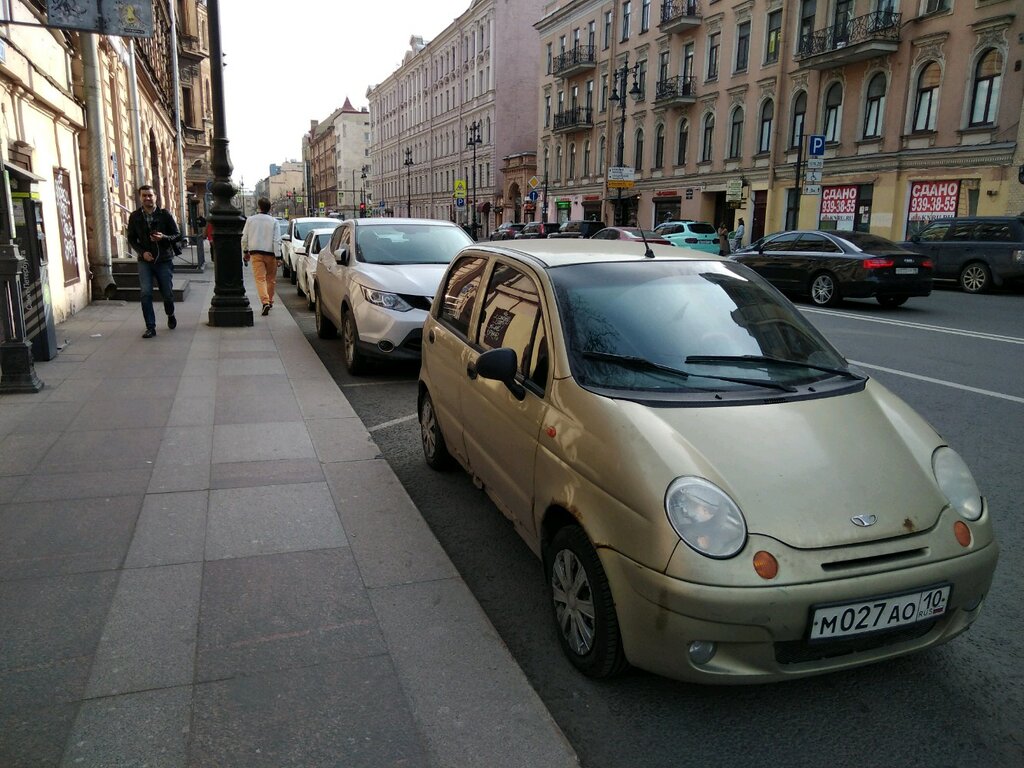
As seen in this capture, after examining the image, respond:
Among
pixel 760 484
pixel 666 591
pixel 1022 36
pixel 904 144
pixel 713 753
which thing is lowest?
pixel 713 753

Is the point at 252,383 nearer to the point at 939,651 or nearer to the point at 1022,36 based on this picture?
the point at 939,651

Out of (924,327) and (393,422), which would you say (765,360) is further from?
(924,327)

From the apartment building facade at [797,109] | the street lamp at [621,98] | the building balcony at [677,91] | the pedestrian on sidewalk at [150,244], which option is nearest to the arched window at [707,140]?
the apartment building facade at [797,109]

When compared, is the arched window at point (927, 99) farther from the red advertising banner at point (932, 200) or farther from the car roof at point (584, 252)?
the car roof at point (584, 252)

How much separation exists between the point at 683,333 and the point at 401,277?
5101 millimetres

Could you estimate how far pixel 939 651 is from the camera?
10.2 ft

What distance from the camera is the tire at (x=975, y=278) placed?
1752cm

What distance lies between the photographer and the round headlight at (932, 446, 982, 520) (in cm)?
277

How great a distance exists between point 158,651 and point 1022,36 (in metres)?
29.0

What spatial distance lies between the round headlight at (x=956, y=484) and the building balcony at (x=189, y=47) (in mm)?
51044

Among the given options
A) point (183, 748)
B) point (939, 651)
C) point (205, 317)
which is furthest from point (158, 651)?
point (205, 317)

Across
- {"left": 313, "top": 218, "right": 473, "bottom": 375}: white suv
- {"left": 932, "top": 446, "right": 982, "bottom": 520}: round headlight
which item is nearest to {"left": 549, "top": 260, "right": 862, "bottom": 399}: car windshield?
{"left": 932, "top": 446, "right": 982, "bottom": 520}: round headlight

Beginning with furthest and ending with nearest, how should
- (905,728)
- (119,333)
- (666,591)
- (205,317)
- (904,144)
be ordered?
(904,144), (205,317), (119,333), (905,728), (666,591)

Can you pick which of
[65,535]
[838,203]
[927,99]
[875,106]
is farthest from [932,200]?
[65,535]
